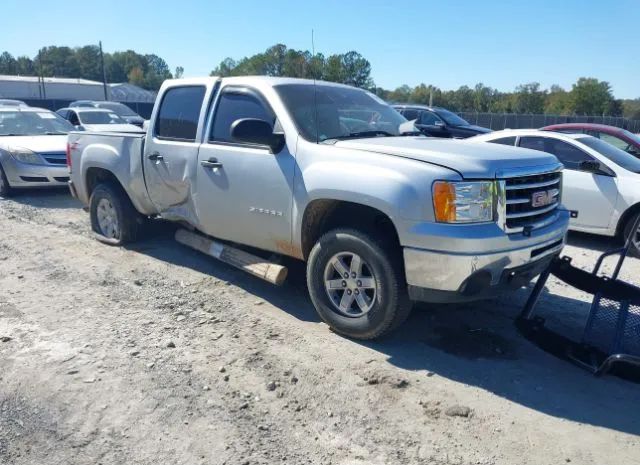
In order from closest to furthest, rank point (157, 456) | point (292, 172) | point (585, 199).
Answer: point (157, 456), point (292, 172), point (585, 199)

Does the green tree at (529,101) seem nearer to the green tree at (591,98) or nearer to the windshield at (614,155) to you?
the green tree at (591,98)

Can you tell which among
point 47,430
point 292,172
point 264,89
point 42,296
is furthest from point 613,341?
point 42,296

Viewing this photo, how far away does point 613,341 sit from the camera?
12.7 ft

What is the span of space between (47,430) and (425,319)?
9.86ft

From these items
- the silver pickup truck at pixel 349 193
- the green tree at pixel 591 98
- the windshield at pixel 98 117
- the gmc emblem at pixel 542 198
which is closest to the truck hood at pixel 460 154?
the silver pickup truck at pixel 349 193

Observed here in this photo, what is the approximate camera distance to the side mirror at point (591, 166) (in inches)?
296

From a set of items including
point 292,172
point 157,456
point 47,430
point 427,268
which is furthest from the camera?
point 292,172

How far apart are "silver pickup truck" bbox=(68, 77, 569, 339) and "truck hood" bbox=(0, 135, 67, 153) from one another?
16.8ft

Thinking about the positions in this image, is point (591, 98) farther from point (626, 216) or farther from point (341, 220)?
point (341, 220)

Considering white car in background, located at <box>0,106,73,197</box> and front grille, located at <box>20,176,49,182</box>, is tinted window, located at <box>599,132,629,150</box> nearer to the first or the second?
white car in background, located at <box>0,106,73,197</box>

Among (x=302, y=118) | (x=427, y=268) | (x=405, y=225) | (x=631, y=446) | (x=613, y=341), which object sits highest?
(x=302, y=118)

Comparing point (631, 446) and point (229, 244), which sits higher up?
point (229, 244)

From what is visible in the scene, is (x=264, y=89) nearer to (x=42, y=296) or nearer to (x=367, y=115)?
(x=367, y=115)

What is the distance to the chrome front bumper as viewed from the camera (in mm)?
3613
